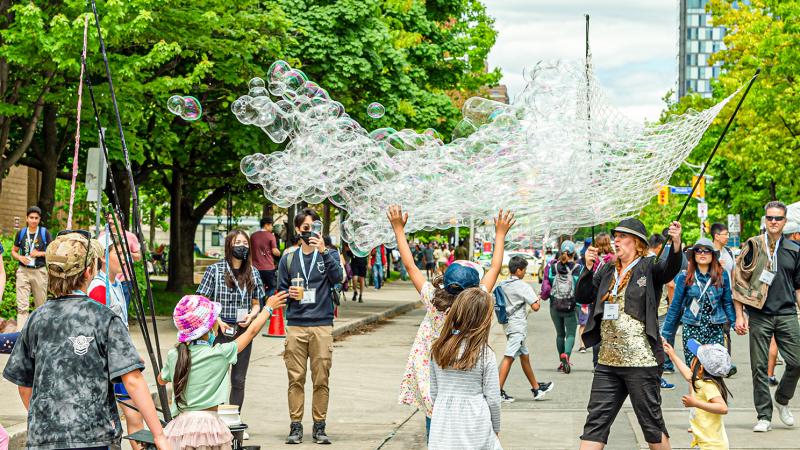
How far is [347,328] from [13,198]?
18775 mm

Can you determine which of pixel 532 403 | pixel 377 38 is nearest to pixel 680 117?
pixel 532 403

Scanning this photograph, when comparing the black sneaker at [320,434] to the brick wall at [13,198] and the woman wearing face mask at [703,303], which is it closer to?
the woman wearing face mask at [703,303]

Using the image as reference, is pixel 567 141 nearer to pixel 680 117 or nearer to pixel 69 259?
pixel 680 117

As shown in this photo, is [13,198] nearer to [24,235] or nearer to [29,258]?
[24,235]

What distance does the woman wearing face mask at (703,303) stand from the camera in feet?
33.6

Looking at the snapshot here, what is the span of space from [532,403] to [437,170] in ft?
10.1

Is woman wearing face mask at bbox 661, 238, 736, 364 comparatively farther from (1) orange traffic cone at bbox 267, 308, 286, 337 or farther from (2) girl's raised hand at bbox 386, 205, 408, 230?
(1) orange traffic cone at bbox 267, 308, 286, 337

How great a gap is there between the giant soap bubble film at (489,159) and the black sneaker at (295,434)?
67.2 inches

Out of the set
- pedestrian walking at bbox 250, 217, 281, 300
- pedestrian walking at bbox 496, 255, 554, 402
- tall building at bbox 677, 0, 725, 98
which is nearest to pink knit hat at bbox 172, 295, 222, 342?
pedestrian walking at bbox 496, 255, 554, 402

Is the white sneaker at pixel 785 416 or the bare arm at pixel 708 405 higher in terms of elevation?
the bare arm at pixel 708 405

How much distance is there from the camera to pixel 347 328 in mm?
20969

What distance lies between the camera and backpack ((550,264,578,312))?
1436 centimetres

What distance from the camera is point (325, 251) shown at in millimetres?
9539

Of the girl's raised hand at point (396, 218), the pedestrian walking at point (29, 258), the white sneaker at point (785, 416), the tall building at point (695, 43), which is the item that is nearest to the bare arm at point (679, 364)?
the girl's raised hand at point (396, 218)
